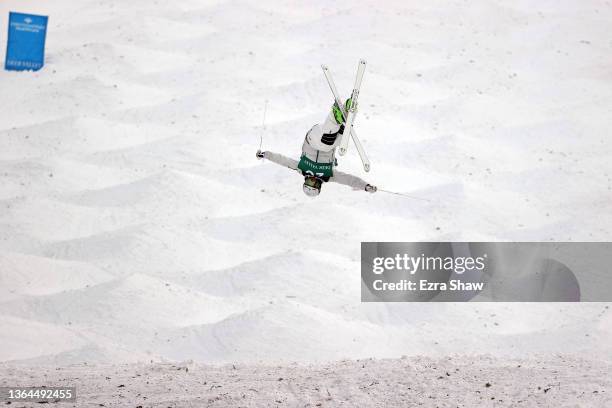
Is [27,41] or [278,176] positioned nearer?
[278,176]

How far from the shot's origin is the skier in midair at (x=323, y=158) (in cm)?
694

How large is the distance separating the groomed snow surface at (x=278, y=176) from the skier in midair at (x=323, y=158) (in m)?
1.44

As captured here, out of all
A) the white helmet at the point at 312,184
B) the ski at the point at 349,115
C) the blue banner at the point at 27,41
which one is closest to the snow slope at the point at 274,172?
the blue banner at the point at 27,41

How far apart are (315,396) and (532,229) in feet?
12.9

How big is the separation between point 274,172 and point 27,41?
344cm

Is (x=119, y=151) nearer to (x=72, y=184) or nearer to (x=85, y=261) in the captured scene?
(x=72, y=184)

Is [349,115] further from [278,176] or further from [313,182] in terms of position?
[278,176]

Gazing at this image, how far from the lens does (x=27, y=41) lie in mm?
12891

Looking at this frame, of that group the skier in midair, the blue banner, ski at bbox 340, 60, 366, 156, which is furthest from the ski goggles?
the blue banner

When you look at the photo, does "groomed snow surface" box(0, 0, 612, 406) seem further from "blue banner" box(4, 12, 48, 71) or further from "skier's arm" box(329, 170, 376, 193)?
"skier's arm" box(329, 170, 376, 193)

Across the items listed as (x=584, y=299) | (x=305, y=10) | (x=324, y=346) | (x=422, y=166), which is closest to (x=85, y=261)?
(x=324, y=346)

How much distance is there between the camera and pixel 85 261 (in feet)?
33.7

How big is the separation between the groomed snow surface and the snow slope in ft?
0.08

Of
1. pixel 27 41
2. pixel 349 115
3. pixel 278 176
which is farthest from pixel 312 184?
pixel 27 41
